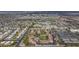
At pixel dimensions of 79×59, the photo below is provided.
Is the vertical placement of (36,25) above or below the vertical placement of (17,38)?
above
